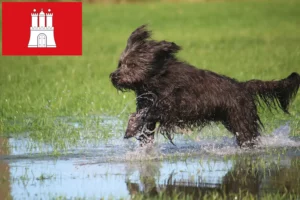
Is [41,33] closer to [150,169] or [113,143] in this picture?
[113,143]

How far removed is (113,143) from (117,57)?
1167 cm

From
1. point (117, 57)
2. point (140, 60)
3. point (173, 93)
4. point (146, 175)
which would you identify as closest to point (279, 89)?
point (173, 93)

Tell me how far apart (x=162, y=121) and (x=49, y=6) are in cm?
2039

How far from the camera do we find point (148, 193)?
723 centimetres

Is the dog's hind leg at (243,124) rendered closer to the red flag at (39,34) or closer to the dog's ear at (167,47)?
the dog's ear at (167,47)

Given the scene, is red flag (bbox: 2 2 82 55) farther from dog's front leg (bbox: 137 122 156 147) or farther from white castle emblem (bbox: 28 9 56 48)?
dog's front leg (bbox: 137 122 156 147)

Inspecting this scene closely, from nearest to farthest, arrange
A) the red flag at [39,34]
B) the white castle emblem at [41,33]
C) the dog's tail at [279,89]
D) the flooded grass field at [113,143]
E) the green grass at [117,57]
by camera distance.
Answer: the flooded grass field at [113,143], the dog's tail at [279,89], the green grass at [117,57], the white castle emblem at [41,33], the red flag at [39,34]

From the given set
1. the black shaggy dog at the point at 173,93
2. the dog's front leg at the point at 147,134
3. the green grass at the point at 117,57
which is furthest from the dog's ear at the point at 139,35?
the green grass at the point at 117,57

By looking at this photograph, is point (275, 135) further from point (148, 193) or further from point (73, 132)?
point (148, 193)

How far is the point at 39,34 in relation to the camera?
71.7 feet

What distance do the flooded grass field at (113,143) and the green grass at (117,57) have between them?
0.12ft

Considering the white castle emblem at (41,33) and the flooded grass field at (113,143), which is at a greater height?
the white castle emblem at (41,33)

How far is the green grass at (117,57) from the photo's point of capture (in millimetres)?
12745

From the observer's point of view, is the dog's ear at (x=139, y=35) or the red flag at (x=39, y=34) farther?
the red flag at (x=39, y=34)
